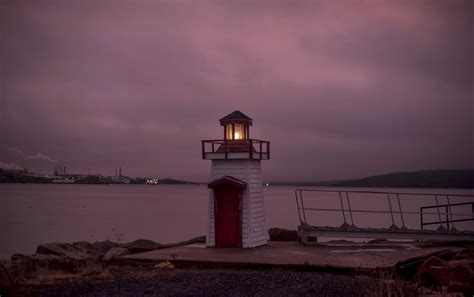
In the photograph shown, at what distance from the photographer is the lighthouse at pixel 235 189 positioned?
52.4 ft

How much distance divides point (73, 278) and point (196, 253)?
385 centimetres

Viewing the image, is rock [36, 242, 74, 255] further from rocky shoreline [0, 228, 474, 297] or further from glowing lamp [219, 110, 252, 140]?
glowing lamp [219, 110, 252, 140]

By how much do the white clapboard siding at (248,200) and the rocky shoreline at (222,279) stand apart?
9.94 feet

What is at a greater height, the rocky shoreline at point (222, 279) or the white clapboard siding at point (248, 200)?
the white clapboard siding at point (248, 200)

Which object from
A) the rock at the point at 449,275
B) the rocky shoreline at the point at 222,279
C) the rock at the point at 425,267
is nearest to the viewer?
the rock at the point at 449,275

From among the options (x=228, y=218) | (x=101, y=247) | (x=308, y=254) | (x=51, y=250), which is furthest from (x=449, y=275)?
(x=101, y=247)

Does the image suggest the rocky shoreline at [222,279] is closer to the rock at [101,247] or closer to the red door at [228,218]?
the red door at [228,218]

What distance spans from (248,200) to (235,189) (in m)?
0.55

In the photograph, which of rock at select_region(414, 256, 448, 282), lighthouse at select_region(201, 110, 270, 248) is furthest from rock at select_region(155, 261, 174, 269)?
rock at select_region(414, 256, 448, 282)

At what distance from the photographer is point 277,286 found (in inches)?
407

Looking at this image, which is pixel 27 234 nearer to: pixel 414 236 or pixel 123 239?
pixel 123 239

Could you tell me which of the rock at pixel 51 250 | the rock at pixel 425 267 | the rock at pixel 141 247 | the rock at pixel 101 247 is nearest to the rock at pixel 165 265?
the rock at pixel 141 247

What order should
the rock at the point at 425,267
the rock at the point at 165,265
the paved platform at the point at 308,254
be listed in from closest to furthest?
the rock at the point at 425,267
the paved platform at the point at 308,254
the rock at the point at 165,265

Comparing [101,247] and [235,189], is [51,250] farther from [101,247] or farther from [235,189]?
[235,189]
